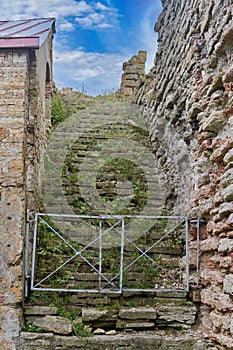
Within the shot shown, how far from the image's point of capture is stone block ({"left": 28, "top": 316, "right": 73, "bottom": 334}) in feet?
15.0

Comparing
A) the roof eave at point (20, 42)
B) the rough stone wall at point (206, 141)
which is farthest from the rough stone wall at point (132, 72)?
the roof eave at point (20, 42)

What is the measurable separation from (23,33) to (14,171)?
1836mm

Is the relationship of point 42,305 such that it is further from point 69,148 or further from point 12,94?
point 69,148

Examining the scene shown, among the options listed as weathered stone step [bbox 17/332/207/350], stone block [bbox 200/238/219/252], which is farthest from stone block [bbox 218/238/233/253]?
weathered stone step [bbox 17/332/207/350]

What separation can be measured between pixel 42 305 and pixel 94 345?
764 mm

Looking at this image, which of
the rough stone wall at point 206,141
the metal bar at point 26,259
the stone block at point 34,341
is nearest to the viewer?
the rough stone wall at point 206,141

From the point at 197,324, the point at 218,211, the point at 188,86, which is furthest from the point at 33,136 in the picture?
the point at 197,324

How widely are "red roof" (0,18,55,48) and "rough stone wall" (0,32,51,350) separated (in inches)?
4.1

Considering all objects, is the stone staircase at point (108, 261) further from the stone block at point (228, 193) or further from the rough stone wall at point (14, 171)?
the stone block at point (228, 193)

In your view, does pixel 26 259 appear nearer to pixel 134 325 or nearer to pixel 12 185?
pixel 12 185

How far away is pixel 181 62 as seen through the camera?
6113mm

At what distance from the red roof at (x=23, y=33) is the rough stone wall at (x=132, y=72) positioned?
6620mm

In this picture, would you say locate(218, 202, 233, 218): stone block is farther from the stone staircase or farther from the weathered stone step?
the weathered stone step

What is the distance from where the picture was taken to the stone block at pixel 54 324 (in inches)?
180
